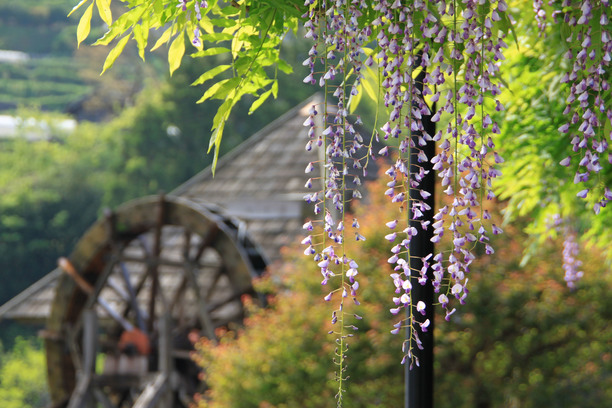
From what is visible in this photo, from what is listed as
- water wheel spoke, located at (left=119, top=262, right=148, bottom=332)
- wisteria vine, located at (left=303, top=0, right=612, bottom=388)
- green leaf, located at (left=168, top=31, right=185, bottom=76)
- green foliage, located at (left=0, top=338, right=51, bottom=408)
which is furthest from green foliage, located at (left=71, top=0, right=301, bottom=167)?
green foliage, located at (left=0, top=338, right=51, bottom=408)

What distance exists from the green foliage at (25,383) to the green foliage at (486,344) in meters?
14.6

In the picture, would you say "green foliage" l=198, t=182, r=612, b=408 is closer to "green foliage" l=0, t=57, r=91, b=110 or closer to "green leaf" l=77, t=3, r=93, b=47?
"green leaf" l=77, t=3, r=93, b=47

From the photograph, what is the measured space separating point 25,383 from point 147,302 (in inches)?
465

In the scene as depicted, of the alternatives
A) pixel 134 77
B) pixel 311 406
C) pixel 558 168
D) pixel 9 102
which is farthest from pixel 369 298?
pixel 9 102

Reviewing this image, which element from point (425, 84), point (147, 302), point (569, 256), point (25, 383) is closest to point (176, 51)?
point (425, 84)

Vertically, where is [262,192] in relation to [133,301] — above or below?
above

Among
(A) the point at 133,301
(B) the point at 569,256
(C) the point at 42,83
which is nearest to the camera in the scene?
(B) the point at 569,256

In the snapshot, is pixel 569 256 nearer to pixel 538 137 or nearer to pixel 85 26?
pixel 538 137

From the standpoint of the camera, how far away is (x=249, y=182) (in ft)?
34.8

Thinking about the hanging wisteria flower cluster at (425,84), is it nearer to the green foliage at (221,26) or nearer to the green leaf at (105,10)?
the green foliage at (221,26)

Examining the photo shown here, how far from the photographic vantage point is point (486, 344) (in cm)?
611

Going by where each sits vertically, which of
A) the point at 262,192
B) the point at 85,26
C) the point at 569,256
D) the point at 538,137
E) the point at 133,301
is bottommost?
the point at 569,256

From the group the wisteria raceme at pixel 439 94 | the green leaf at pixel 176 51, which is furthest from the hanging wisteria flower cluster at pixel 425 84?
the green leaf at pixel 176 51

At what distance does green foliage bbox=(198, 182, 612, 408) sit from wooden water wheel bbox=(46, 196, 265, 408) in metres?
2.66
